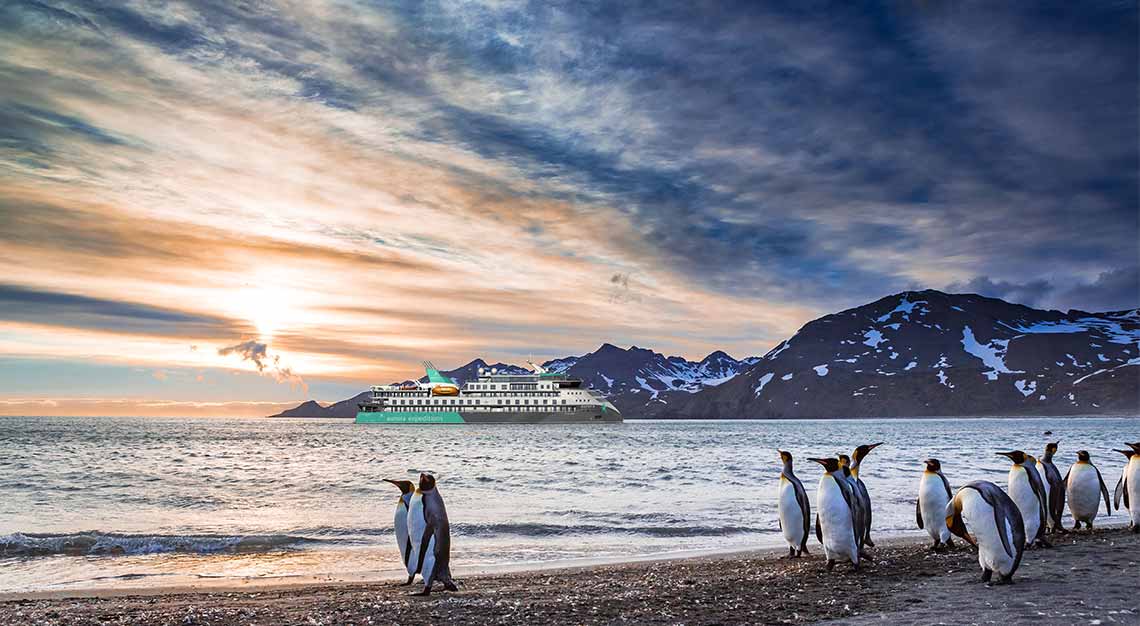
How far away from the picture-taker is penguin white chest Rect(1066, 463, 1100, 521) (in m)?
14.1

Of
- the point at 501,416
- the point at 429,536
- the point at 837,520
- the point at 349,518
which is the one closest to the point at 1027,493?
the point at 837,520

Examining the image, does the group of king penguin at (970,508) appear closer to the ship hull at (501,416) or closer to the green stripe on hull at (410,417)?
the ship hull at (501,416)

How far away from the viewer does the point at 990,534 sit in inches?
331

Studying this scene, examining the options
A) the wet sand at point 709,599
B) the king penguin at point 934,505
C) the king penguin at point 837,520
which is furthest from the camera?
the king penguin at point 934,505

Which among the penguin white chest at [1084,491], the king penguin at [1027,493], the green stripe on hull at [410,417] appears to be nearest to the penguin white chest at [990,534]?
the king penguin at [1027,493]

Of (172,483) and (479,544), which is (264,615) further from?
(172,483)

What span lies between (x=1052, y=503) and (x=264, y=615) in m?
12.0

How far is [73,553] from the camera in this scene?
46.3ft

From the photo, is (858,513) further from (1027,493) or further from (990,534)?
(1027,493)

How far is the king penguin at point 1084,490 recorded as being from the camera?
554 inches

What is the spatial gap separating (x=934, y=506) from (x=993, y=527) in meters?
4.04

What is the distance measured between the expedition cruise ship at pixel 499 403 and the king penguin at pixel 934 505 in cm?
11921

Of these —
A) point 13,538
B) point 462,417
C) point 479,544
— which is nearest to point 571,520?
point 479,544

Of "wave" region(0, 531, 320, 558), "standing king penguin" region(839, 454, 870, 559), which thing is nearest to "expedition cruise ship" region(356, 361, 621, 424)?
"wave" region(0, 531, 320, 558)
